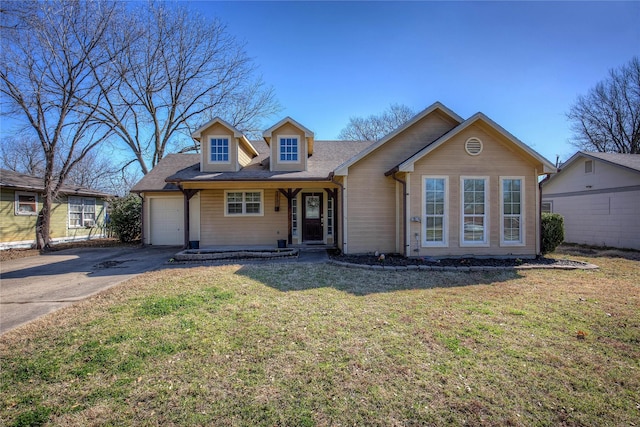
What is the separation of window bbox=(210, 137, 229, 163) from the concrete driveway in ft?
15.1

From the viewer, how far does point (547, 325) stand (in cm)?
423

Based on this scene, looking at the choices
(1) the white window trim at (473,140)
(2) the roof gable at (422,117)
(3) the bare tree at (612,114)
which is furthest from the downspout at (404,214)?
(3) the bare tree at (612,114)

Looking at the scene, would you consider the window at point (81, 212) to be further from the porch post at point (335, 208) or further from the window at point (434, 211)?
the window at point (434, 211)

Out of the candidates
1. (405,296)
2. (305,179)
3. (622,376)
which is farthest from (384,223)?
(622,376)

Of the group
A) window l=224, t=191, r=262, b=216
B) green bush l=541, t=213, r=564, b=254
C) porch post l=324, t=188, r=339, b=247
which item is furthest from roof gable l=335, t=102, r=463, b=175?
window l=224, t=191, r=262, b=216

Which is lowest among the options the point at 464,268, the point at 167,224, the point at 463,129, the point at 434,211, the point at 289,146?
the point at 464,268

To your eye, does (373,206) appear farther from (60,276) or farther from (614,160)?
(614,160)

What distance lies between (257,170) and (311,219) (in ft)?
10.5

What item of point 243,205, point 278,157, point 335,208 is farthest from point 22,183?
point 335,208

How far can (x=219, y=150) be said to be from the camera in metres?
12.3

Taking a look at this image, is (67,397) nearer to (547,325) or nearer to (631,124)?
(547,325)

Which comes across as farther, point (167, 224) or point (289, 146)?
point (167, 224)

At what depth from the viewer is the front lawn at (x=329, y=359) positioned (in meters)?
2.48

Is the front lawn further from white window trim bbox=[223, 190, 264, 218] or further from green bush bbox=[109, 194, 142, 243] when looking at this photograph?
green bush bbox=[109, 194, 142, 243]
